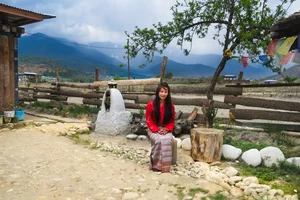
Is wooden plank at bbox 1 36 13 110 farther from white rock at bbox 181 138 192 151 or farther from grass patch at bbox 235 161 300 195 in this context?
grass patch at bbox 235 161 300 195

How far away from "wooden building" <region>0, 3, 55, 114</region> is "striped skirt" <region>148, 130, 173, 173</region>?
6.13m

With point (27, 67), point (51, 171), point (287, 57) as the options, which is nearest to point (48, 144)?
point (51, 171)

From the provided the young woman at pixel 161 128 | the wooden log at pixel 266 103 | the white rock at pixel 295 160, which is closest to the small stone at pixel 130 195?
the young woman at pixel 161 128

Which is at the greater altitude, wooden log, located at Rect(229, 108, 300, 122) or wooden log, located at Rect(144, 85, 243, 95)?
wooden log, located at Rect(144, 85, 243, 95)

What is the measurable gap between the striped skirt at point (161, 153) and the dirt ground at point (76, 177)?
0.20 metres

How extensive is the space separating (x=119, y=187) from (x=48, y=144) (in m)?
3.23

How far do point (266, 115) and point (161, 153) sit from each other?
3652 mm

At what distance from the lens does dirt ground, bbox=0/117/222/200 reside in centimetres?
387

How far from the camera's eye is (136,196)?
3.82 meters

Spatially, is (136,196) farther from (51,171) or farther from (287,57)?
(287,57)

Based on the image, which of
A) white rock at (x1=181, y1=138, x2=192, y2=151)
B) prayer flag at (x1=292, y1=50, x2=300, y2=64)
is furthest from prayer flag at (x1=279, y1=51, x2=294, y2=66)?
white rock at (x1=181, y1=138, x2=192, y2=151)

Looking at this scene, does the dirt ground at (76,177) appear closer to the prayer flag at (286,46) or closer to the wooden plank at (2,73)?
the prayer flag at (286,46)

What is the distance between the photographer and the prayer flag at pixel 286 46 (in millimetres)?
4694

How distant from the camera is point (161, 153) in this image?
495 cm
